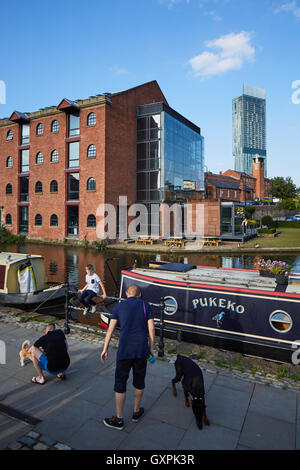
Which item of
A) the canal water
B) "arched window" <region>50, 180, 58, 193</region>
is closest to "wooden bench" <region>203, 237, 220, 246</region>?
the canal water

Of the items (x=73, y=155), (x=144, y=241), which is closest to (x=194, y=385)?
(x=144, y=241)

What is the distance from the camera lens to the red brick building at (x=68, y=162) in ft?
108

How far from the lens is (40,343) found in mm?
5484

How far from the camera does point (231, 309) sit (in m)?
7.58

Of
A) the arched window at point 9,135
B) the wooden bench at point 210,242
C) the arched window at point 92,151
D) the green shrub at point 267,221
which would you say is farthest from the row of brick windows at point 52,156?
the green shrub at point 267,221

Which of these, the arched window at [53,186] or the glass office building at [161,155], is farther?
the arched window at [53,186]

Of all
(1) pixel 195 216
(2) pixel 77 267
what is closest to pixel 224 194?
(1) pixel 195 216

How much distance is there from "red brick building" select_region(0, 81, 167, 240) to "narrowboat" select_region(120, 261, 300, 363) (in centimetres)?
2501

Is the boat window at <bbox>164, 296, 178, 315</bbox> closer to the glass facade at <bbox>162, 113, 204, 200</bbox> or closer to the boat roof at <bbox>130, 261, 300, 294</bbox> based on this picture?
the boat roof at <bbox>130, 261, 300, 294</bbox>

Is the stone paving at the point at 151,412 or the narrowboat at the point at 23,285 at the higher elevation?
the narrowboat at the point at 23,285

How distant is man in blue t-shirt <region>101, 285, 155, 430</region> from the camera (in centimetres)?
421

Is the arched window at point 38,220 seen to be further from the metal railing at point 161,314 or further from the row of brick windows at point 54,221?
the metal railing at point 161,314

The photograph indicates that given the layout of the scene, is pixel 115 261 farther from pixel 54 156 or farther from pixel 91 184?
pixel 54 156

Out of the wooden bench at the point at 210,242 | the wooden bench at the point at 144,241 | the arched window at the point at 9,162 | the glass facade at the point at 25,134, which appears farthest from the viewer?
the arched window at the point at 9,162
